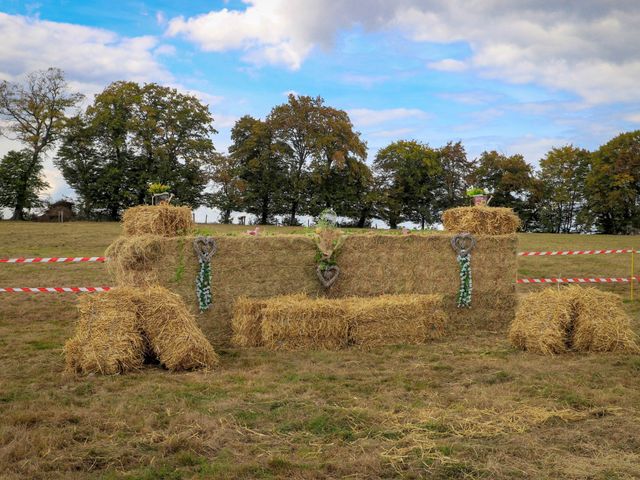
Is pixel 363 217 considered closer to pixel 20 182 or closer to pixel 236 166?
pixel 236 166

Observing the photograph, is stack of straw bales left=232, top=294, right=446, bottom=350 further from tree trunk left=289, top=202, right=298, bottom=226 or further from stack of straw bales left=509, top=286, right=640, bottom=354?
tree trunk left=289, top=202, right=298, bottom=226

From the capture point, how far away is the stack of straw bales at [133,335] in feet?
23.3

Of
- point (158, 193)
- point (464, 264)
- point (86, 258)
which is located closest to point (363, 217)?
point (86, 258)

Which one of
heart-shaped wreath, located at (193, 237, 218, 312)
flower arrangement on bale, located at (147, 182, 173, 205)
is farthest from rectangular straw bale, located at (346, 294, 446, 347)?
flower arrangement on bale, located at (147, 182, 173, 205)

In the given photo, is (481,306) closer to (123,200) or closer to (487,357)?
(487,357)

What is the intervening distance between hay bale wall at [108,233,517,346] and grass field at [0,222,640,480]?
1.55 metres

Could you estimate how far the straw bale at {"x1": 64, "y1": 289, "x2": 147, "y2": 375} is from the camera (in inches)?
277

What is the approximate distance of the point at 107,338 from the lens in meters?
A: 7.21

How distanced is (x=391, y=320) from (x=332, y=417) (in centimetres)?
392

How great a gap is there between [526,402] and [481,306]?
5075 millimetres

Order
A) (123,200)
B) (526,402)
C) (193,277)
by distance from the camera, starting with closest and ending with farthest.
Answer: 1. (526,402)
2. (193,277)
3. (123,200)

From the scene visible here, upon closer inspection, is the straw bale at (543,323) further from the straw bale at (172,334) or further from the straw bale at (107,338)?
the straw bale at (107,338)

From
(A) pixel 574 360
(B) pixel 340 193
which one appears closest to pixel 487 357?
(A) pixel 574 360

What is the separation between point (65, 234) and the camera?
2533 centimetres
